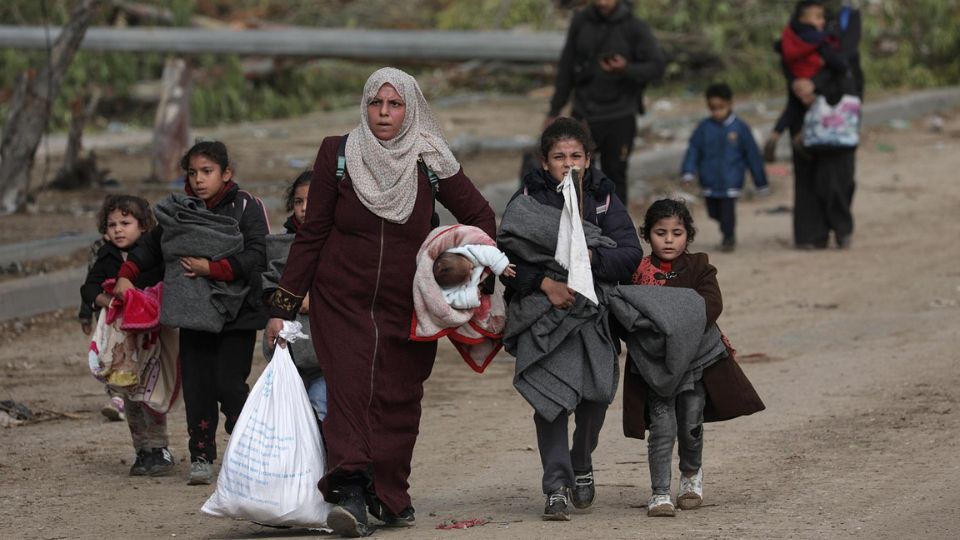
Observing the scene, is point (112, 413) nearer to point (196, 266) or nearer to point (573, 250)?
point (196, 266)

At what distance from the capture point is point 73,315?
37.6 ft

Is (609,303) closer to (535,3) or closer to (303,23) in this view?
(535,3)

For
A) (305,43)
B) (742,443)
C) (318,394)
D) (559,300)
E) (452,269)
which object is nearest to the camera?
(452,269)

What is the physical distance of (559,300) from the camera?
251 inches

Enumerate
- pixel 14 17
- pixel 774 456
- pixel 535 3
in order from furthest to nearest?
pixel 535 3 < pixel 14 17 < pixel 774 456

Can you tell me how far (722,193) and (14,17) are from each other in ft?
35.0

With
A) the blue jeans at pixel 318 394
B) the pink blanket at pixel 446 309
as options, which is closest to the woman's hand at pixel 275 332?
the blue jeans at pixel 318 394

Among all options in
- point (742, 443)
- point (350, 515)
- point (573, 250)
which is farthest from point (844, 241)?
point (350, 515)

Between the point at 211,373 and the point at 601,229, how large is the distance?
1.98m

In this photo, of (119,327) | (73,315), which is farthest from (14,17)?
(119,327)

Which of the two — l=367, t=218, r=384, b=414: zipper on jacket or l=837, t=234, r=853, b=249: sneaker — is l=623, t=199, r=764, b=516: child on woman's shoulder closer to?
l=367, t=218, r=384, b=414: zipper on jacket

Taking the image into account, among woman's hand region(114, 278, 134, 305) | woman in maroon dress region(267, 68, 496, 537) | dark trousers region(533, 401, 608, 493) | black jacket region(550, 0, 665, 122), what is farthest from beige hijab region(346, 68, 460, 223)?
black jacket region(550, 0, 665, 122)

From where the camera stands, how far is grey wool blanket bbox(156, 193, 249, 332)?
23.9 ft

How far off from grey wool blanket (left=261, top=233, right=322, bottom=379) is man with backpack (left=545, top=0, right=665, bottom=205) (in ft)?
17.2
